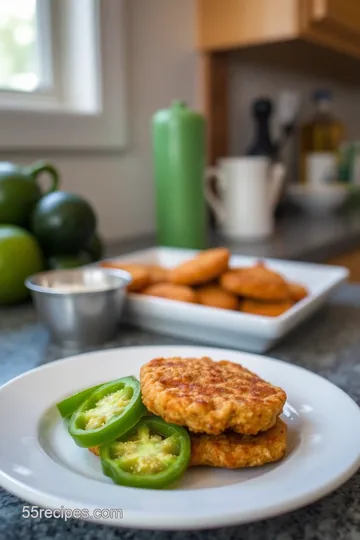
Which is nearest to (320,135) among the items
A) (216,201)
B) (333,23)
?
(333,23)

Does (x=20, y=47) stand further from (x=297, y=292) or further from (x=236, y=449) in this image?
(x=236, y=449)

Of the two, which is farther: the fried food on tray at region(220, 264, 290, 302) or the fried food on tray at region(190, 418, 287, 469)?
the fried food on tray at region(220, 264, 290, 302)

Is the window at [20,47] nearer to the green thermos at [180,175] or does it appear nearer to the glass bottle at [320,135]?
the green thermos at [180,175]

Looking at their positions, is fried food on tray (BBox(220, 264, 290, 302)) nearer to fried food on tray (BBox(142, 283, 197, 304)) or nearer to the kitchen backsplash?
fried food on tray (BBox(142, 283, 197, 304))

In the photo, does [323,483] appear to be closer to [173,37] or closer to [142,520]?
[142,520]

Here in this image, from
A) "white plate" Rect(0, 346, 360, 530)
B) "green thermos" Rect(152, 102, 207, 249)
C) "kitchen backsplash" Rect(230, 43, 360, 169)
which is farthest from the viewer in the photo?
"kitchen backsplash" Rect(230, 43, 360, 169)

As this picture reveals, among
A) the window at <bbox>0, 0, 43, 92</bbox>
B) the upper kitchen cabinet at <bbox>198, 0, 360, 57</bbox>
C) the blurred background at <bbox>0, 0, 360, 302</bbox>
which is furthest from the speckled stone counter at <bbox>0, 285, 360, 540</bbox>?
the upper kitchen cabinet at <bbox>198, 0, 360, 57</bbox>
